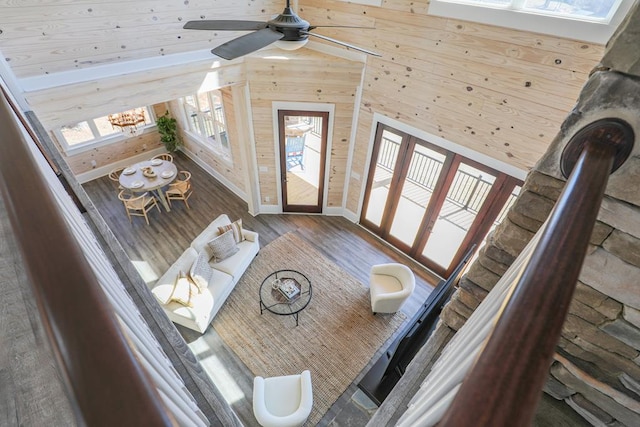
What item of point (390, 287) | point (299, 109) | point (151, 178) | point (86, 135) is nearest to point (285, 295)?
point (390, 287)

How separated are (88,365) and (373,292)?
4368 millimetres

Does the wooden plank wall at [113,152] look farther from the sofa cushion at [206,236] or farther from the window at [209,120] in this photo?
the sofa cushion at [206,236]

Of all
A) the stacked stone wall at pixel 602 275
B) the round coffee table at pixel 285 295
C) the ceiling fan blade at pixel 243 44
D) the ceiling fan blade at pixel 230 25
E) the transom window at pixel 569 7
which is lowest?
the round coffee table at pixel 285 295

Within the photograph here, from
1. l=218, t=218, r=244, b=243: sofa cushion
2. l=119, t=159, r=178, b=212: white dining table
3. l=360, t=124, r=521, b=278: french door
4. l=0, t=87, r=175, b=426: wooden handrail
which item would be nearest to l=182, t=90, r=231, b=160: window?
l=119, t=159, r=178, b=212: white dining table

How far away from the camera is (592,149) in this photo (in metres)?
0.83

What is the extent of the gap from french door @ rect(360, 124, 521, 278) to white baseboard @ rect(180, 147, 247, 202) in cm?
283

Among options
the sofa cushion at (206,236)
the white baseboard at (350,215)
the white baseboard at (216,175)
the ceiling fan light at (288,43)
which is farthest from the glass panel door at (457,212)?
the white baseboard at (216,175)

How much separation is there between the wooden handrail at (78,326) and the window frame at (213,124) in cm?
585

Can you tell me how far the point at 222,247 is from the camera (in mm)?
4703

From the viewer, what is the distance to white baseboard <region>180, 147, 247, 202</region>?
6699mm

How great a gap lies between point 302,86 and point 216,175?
3.50m

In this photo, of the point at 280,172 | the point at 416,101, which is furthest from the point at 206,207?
the point at 416,101

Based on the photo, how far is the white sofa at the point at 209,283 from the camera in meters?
4.05

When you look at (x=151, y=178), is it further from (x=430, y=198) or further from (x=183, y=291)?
(x=430, y=198)
